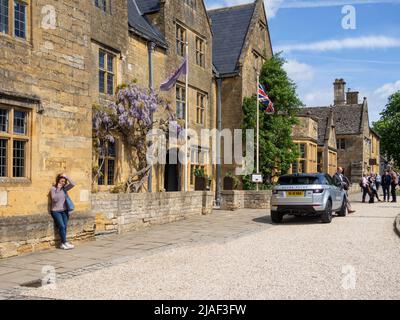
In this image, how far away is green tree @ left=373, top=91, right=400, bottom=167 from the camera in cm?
6125

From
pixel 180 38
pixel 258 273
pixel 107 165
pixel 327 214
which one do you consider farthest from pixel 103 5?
pixel 258 273

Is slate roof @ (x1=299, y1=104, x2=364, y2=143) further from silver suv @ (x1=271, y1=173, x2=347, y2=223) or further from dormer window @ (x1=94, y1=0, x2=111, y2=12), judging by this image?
dormer window @ (x1=94, y1=0, x2=111, y2=12)

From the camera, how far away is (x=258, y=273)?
7406 millimetres

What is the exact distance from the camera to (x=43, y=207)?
1002 cm

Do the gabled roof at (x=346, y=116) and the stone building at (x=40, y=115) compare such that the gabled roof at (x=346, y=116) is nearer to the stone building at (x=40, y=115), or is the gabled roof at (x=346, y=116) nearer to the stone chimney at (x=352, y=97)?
the stone chimney at (x=352, y=97)

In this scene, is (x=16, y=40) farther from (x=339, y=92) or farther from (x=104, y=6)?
(x=339, y=92)

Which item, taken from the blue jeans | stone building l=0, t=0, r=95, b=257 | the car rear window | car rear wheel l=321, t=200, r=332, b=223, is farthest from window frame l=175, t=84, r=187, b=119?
the blue jeans

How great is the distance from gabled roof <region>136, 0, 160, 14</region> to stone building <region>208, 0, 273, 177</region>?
5.58 m

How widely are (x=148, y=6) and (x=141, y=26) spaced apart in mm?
2441

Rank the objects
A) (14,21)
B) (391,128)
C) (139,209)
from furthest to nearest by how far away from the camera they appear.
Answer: (391,128) → (139,209) → (14,21)

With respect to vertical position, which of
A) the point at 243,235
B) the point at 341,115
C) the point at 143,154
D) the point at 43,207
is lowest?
the point at 243,235

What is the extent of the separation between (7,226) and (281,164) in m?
17.5
